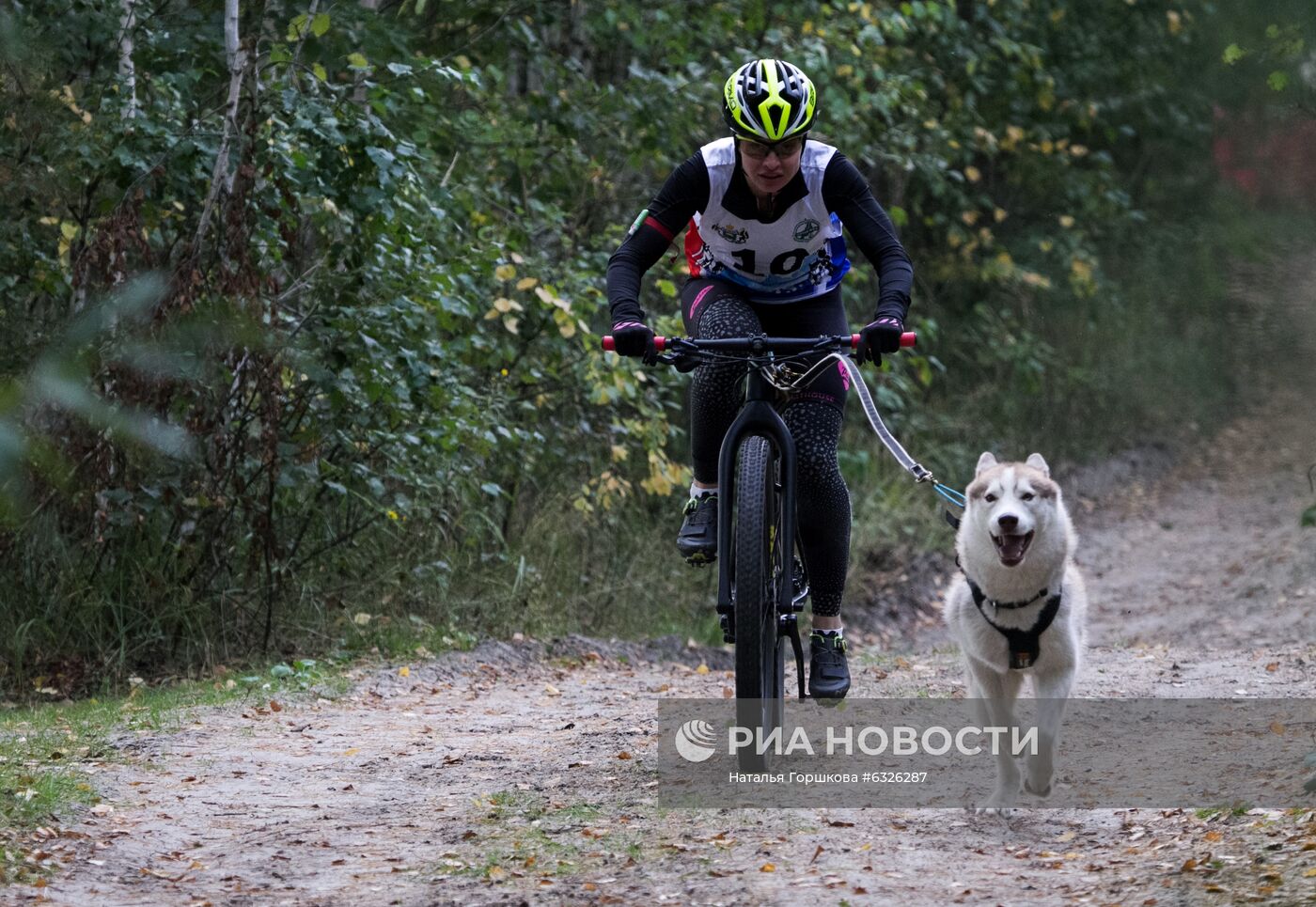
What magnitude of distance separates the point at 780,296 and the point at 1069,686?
A: 1591 millimetres

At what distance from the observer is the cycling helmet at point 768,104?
15.2 ft

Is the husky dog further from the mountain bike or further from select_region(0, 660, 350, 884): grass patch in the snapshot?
select_region(0, 660, 350, 884): grass patch

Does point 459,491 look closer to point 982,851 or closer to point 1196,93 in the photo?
point 982,851

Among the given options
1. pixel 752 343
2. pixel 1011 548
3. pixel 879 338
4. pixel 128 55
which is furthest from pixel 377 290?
pixel 1011 548

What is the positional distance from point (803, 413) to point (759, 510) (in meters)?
0.55

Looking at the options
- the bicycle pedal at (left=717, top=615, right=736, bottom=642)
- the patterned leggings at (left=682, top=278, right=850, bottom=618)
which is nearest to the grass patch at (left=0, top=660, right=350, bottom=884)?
the bicycle pedal at (left=717, top=615, right=736, bottom=642)

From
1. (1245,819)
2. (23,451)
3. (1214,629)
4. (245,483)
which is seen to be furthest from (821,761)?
(1214,629)

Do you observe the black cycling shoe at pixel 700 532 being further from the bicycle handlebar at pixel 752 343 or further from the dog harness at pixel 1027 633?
the dog harness at pixel 1027 633

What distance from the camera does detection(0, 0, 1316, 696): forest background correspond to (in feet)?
23.7

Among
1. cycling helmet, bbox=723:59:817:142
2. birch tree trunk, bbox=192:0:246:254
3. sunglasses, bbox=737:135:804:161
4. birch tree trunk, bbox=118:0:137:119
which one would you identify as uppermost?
birch tree trunk, bbox=118:0:137:119

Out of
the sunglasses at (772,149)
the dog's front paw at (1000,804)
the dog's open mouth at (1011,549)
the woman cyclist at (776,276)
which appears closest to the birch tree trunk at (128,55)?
the woman cyclist at (776,276)

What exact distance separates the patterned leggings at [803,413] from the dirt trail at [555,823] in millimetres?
920

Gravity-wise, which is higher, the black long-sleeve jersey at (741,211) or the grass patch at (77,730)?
the black long-sleeve jersey at (741,211)

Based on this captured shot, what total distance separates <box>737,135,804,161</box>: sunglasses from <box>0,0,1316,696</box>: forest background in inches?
68.2
